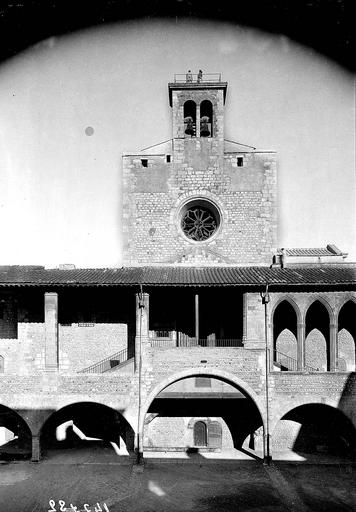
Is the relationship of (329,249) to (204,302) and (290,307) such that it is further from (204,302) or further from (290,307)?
(204,302)

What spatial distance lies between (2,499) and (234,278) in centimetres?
1108

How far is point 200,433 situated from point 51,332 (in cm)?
821

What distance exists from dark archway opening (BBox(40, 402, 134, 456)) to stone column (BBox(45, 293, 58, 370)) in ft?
11.4

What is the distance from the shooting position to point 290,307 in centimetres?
1892

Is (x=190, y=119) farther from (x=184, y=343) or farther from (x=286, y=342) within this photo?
(x=286, y=342)

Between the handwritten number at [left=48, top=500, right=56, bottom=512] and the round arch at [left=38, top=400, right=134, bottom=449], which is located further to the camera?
the round arch at [left=38, top=400, right=134, bottom=449]

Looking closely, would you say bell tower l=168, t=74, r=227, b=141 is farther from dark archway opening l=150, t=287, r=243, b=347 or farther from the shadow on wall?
the shadow on wall

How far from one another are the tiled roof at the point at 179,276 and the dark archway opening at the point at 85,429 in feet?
19.9

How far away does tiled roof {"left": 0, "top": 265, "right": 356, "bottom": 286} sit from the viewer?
659 inches

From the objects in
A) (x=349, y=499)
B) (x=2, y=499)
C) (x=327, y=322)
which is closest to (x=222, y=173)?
(x=327, y=322)

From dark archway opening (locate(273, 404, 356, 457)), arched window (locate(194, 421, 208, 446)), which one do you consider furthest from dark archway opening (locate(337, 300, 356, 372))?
arched window (locate(194, 421, 208, 446))

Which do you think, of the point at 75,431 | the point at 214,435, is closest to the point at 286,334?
the point at 214,435

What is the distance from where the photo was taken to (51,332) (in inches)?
669

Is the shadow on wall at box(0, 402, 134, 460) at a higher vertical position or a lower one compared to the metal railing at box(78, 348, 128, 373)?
lower
